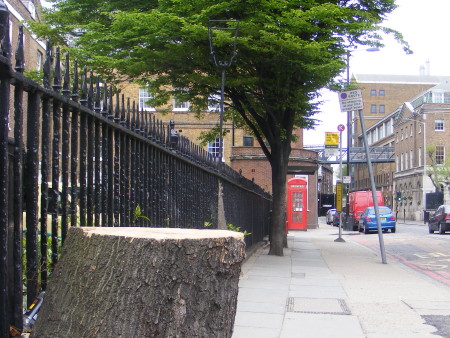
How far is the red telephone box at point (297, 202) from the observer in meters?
34.3

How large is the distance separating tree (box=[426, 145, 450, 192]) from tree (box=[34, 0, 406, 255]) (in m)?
49.3

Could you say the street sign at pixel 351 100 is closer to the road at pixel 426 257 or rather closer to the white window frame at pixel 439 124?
the road at pixel 426 257

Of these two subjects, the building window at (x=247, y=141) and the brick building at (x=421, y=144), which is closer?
the building window at (x=247, y=141)

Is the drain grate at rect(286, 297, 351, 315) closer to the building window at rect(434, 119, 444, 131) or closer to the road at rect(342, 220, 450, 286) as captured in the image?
the road at rect(342, 220, 450, 286)

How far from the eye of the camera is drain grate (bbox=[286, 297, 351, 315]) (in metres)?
7.28

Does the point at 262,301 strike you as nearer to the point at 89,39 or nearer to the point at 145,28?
the point at 145,28

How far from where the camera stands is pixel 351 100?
45.6 ft

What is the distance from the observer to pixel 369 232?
114ft

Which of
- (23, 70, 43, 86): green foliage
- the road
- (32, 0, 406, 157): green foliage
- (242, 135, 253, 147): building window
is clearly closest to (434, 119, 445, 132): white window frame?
(242, 135, 253, 147): building window

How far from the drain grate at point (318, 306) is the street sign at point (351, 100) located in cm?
664

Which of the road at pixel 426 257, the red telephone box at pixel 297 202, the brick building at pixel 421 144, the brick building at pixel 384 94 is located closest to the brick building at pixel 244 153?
the red telephone box at pixel 297 202

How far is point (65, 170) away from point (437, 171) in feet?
208

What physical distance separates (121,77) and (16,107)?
13455mm

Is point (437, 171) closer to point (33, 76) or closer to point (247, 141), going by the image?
point (247, 141)
